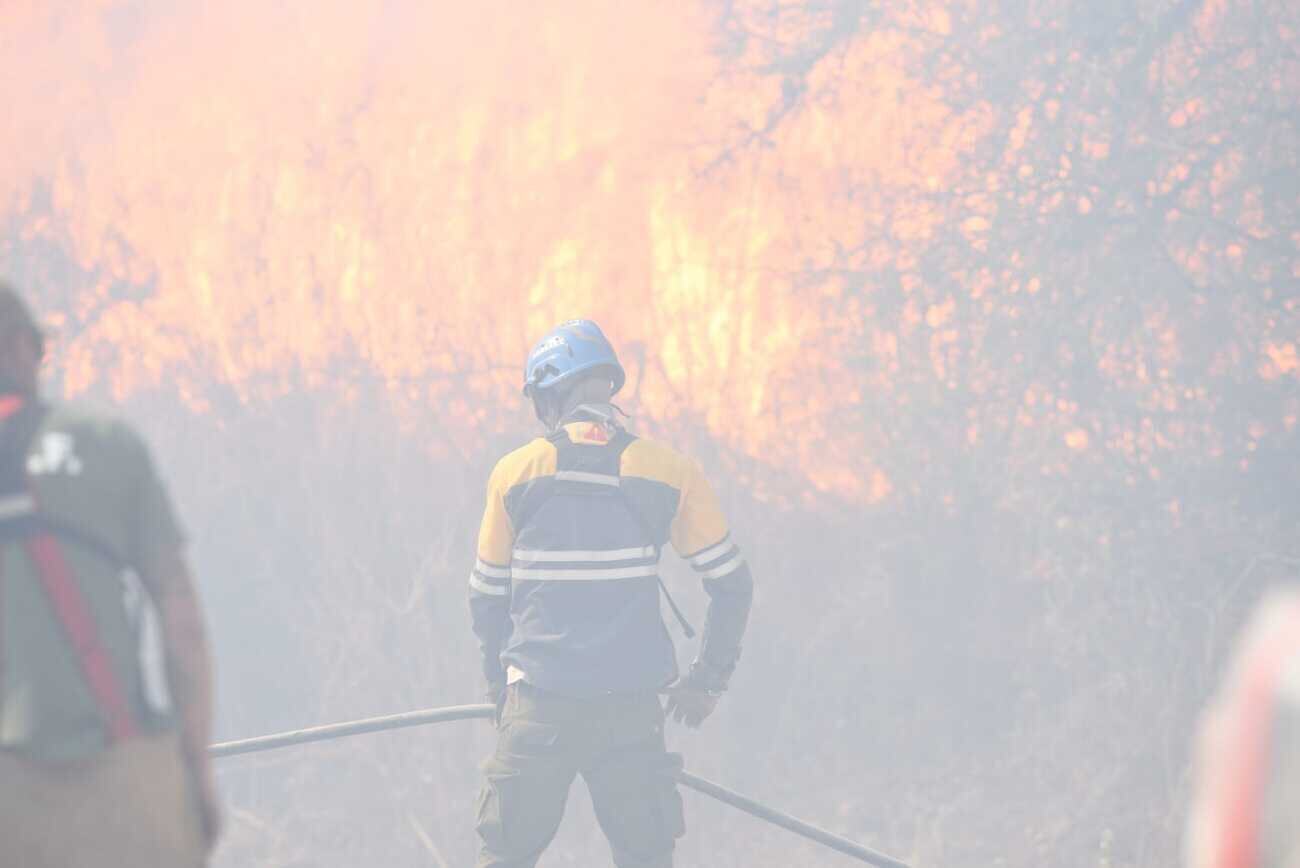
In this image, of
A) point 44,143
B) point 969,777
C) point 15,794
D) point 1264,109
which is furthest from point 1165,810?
point 44,143

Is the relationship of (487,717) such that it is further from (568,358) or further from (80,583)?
(80,583)

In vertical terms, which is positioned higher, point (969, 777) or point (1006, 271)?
point (1006, 271)

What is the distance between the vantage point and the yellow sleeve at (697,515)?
15.9 ft

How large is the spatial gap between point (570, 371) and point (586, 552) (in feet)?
2.26

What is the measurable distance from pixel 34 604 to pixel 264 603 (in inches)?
294

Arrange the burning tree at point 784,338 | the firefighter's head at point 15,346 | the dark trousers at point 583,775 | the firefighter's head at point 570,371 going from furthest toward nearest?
the burning tree at point 784,338 → the firefighter's head at point 570,371 → the dark trousers at point 583,775 → the firefighter's head at point 15,346

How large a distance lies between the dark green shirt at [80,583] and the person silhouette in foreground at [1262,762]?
207 cm

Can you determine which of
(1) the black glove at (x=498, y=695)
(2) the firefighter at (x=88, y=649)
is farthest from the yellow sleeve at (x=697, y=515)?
(2) the firefighter at (x=88, y=649)

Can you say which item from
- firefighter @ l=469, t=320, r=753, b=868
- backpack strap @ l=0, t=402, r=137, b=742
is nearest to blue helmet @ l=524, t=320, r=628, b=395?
firefighter @ l=469, t=320, r=753, b=868

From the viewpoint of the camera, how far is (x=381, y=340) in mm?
9664

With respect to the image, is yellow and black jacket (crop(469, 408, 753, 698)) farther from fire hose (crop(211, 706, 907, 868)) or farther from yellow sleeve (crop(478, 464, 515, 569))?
fire hose (crop(211, 706, 907, 868))

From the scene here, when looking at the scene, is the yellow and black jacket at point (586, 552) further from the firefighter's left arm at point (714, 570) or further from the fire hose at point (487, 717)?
the fire hose at point (487, 717)

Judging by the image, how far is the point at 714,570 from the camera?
4.90 m

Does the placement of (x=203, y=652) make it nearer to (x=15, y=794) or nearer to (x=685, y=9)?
(x=15, y=794)
